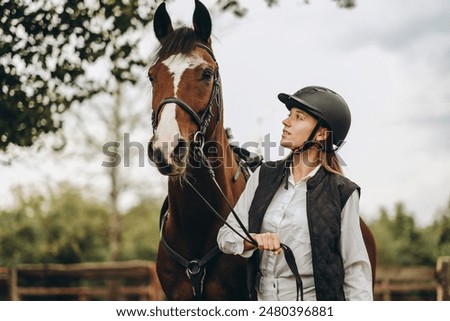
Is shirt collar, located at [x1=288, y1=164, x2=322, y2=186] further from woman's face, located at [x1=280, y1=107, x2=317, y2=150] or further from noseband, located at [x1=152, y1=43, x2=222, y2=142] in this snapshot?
noseband, located at [x1=152, y1=43, x2=222, y2=142]

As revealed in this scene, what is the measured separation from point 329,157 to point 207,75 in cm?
90

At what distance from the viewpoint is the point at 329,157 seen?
3.22 meters

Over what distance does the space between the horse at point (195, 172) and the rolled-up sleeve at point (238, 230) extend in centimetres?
17

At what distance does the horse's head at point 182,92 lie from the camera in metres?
3.13

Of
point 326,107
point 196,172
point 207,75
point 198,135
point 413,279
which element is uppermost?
point 207,75

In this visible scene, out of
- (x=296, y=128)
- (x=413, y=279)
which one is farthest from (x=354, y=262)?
(x=413, y=279)

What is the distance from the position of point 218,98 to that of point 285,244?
113cm

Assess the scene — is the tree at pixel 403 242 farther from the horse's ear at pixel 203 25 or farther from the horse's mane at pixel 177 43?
the horse's mane at pixel 177 43

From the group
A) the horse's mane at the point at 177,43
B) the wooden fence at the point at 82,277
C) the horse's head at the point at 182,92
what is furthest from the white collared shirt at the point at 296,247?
the wooden fence at the point at 82,277

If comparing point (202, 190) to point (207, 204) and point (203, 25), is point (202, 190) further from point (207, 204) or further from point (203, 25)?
point (203, 25)

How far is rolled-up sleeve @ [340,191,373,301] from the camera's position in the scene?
113 inches

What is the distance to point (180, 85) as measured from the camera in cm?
338
